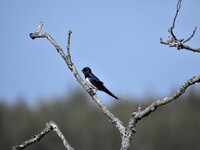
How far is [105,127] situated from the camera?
7262 centimetres

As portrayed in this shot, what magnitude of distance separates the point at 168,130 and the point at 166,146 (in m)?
4.11

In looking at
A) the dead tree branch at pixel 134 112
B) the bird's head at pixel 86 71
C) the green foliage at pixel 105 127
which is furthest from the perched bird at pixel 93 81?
the green foliage at pixel 105 127

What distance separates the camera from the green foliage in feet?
214

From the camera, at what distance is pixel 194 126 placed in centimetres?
7081

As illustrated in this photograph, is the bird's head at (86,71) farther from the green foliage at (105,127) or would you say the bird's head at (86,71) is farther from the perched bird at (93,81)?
the green foliage at (105,127)

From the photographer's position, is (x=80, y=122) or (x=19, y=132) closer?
(x=19, y=132)

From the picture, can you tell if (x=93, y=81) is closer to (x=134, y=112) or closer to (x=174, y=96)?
(x=134, y=112)

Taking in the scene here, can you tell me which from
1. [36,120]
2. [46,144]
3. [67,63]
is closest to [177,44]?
[67,63]

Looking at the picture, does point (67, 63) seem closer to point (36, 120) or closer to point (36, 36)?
point (36, 36)

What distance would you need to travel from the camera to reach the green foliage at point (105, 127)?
214 ft

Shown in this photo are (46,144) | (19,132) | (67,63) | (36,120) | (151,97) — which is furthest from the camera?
(151,97)

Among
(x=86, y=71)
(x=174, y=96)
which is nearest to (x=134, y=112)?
(x=174, y=96)

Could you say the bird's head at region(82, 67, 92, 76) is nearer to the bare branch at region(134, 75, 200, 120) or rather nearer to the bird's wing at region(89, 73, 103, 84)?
the bird's wing at region(89, 73, 103, 84)

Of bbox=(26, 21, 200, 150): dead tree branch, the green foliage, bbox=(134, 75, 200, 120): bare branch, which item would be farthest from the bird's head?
the green foliage
